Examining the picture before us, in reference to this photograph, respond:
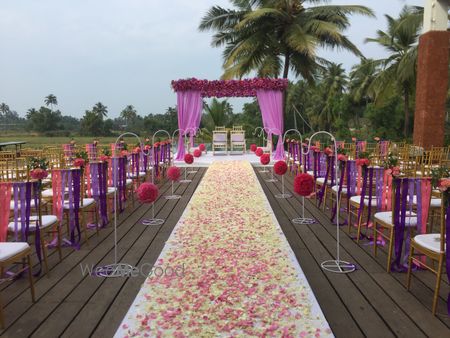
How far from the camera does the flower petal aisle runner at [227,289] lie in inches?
103

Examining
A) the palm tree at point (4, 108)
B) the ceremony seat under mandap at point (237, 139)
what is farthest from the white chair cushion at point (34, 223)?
the palm tree at point (4, 108)

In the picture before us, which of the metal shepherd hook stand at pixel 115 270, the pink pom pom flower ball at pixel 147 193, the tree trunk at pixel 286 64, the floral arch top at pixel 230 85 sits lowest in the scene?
the metal shepherd hook stand at pixel 115 270

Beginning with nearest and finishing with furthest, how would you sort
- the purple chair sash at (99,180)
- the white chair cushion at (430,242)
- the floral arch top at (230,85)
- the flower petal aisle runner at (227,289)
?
the flower petal aisle runner at (227,289)
the white chair cushion at (430,242)
the purple chair sash at (99,180)
the floral arch top at (230,85)

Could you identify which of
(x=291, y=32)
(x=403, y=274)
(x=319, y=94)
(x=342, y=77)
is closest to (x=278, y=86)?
(x=291, y=32)

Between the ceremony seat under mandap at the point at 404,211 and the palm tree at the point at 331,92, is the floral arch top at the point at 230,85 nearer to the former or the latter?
the ceremony seat under mandap at the point at 404,211

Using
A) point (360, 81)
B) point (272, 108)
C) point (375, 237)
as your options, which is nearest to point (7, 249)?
point (375, 237)

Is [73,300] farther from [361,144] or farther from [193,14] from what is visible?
[193,14]

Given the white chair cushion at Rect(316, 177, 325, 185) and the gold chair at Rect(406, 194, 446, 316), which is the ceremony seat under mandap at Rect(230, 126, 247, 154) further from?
the gold chair at Rect(406, 194, 446, 316)

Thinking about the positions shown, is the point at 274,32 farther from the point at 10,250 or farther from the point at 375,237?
the point at 10,250

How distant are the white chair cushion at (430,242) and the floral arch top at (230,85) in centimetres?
1127

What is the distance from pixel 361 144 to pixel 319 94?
3744cm

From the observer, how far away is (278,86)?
549 inches

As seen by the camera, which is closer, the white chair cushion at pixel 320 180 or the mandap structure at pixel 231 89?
the white chair cushion at pixel 320 180

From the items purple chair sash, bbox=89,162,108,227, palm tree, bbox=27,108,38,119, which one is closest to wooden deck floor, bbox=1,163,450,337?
purple chair sash, bbox=89,162,108,227
